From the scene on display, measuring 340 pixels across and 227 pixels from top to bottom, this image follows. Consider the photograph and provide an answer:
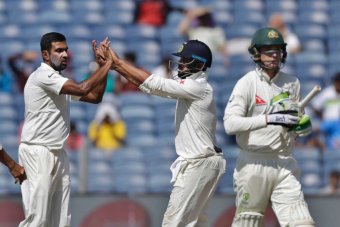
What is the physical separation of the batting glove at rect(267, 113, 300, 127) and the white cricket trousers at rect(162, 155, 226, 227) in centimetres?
51

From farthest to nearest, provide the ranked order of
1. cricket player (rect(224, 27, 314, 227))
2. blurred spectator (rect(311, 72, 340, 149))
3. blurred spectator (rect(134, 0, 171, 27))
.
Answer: blurred spectator (rect(134, 0, 171, 27)), blurred spectator (rect(311, 72, 340, 149)), cricket player (rect(224, 27, 314, 227))

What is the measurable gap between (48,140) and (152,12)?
759 cm

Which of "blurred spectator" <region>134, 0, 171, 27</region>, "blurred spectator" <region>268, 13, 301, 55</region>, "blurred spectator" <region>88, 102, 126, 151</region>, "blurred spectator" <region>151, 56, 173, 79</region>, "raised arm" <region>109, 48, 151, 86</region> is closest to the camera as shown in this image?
"raised arm" <region>109, 48, 151, 86</region>

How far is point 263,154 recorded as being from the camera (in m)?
8.28

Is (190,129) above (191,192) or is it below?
above

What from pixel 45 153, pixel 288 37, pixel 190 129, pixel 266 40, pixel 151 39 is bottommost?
pixel 45 153

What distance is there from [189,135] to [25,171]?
1290 mm

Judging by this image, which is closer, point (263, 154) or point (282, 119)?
point (282, 119)

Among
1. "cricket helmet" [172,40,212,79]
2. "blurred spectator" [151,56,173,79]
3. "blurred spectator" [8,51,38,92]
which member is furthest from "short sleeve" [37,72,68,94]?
"blurred spectator" [8,51,38,92]

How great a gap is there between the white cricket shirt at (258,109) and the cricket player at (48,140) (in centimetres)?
104

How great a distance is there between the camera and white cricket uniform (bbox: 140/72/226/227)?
25.6ft

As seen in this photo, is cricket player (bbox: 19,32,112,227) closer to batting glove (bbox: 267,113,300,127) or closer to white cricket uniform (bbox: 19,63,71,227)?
white cricket uniform (bbox: 19,63,71,227)

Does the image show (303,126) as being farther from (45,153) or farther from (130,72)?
(45,153)

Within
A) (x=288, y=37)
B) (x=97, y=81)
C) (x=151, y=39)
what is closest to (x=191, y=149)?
(x=97, y=81)
